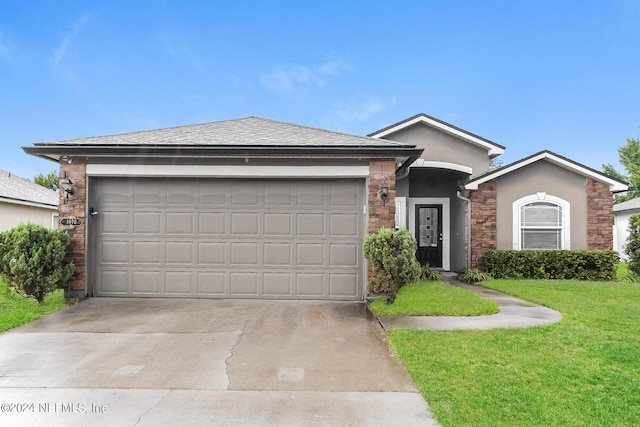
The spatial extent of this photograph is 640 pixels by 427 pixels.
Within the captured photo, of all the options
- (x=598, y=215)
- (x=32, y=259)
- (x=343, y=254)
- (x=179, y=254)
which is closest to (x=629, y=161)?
(x=598, y=215)

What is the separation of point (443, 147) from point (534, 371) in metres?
9.60

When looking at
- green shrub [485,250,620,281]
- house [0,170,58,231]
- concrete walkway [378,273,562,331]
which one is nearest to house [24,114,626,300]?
concrete walkway [378,273,562,331]

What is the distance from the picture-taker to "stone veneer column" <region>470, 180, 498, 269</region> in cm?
1088

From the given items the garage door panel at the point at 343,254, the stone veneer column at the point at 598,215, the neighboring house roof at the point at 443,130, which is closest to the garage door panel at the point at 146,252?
the garage door panel at the point at 343,254

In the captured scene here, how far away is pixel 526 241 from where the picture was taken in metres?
10.9

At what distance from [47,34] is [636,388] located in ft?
78.8

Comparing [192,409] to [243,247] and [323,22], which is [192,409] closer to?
[243,247]

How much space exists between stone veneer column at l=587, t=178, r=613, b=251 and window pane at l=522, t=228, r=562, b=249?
2.93 feet

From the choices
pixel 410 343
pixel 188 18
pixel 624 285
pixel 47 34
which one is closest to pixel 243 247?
pixel 410 343

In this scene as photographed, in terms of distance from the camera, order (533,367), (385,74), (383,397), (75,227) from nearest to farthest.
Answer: (383,397)
(533,367)
(75,227)
(385,74)

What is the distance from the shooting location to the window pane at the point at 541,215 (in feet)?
35.4

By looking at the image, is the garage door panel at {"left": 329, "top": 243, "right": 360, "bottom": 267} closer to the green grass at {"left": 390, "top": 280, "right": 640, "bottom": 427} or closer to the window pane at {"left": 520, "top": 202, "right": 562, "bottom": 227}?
the green grass at {"left": 390, "top": 280, "right": 640, "bottom": 427}

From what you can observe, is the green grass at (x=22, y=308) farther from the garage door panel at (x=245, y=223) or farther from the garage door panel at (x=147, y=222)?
the garage door panel at (x=245, y=223)

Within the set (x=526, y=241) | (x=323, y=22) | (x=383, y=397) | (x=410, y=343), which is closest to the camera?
(x=383, y=397)
